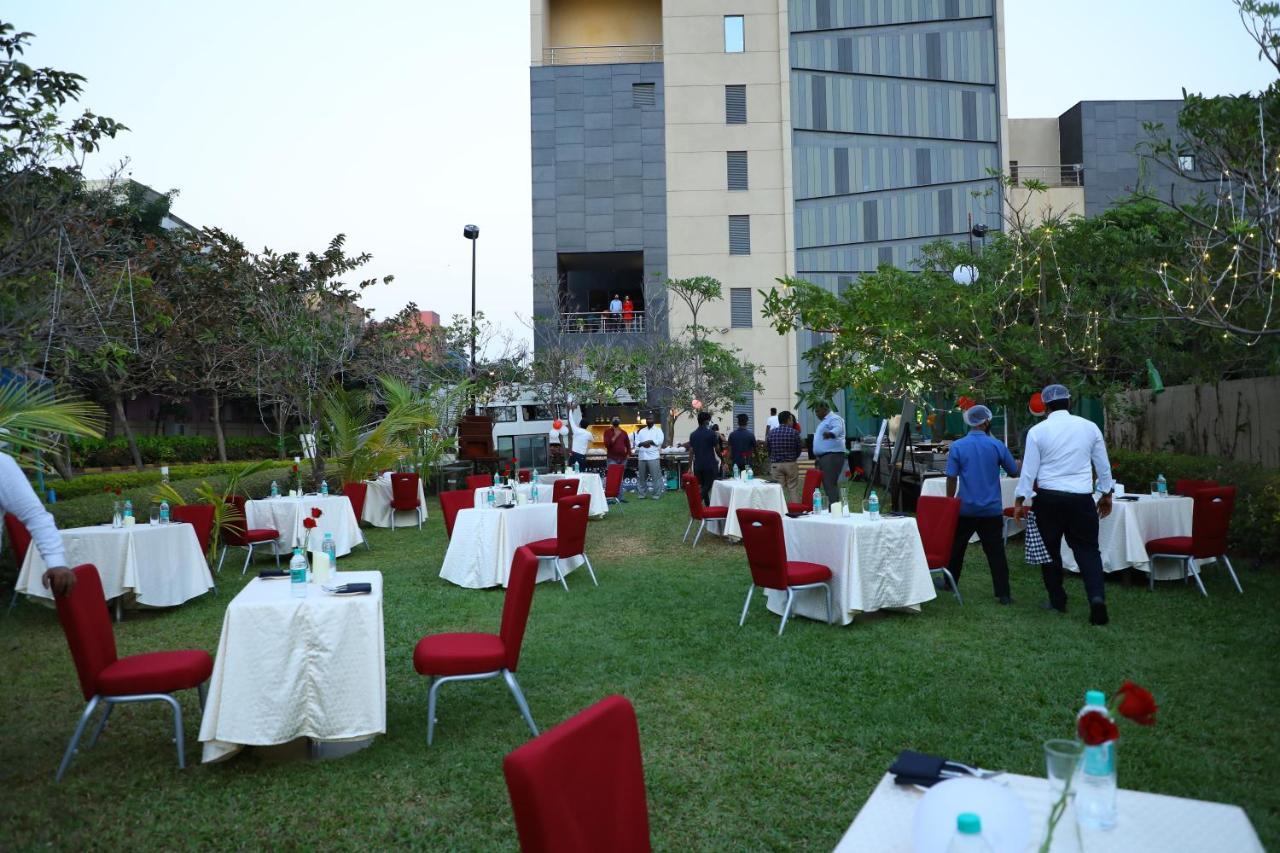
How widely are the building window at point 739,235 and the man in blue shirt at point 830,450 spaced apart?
20.3m

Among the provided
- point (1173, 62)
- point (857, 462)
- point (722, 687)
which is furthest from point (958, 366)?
point (857, 462)

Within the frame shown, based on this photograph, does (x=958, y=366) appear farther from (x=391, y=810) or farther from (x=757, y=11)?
(x=757, y=11)

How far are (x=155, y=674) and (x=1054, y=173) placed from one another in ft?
119

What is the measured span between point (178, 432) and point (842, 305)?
22518 mm

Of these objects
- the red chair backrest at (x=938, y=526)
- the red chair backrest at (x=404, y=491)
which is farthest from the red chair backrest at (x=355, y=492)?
the red chair backrest at (x=938, y=526)

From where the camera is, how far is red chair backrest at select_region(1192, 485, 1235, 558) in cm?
725

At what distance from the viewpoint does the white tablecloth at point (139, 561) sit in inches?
294

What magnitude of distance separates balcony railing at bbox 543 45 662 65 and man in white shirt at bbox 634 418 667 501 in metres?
21.1

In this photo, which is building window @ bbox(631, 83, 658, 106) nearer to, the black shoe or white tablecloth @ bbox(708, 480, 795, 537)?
white tablecloth @ bbox(708, 480, 795, 537)

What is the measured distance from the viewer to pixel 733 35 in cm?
3250

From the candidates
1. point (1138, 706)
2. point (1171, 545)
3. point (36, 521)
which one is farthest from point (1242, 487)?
point (36, 521)

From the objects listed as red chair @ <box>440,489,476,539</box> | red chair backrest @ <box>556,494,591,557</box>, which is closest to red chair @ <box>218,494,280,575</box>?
red chair @ <box>440,489,476,539</box>

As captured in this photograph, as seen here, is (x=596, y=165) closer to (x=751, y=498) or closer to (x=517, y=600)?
(x=751, y=498)

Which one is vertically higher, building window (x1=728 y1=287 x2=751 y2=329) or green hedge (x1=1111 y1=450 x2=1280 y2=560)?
building window (x1=728 y1=287 x2=751 y2=329)
